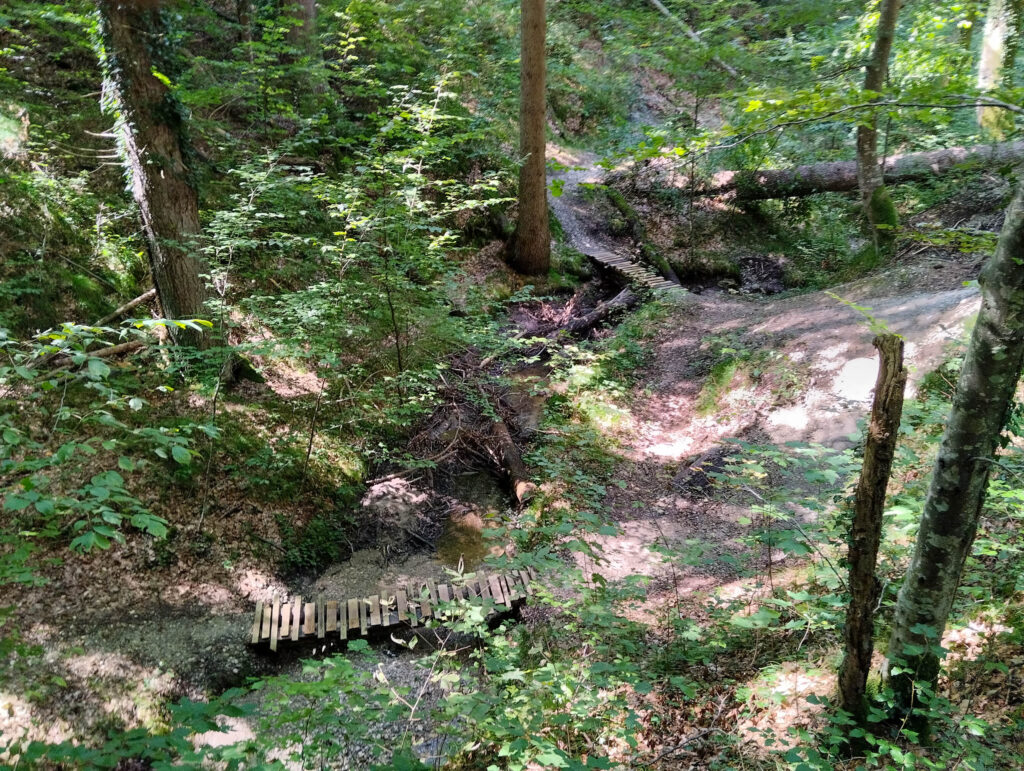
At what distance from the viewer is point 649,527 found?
7.02 m

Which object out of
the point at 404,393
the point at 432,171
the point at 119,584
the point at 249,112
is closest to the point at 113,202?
the point at 249,112

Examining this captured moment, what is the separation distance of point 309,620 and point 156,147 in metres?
5.57

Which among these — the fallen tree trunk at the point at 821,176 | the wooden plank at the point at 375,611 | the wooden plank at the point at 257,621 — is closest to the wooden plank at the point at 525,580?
the wooden plank at the point at 375,611

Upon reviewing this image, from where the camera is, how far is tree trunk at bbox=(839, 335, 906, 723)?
2.84 meters

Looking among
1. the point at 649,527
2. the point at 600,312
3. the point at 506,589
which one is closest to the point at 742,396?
the point at 649,527

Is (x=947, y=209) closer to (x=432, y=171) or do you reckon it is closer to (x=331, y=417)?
(x=432, y=171)

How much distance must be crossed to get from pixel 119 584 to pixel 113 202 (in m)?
5.65

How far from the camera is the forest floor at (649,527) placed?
477 cm

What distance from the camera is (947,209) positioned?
39.1ft

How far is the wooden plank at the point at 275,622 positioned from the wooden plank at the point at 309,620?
27 cm

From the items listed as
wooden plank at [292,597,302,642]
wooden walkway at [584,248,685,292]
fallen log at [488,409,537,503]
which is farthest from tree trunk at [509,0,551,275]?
wooden plank at [292,597,302,642]

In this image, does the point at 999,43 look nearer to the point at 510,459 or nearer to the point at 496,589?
the point at 510,459

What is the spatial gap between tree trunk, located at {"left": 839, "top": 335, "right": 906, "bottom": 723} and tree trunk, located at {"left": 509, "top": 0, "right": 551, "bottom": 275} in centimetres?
1042

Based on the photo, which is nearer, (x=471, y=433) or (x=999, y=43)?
(x=471, y=433)
